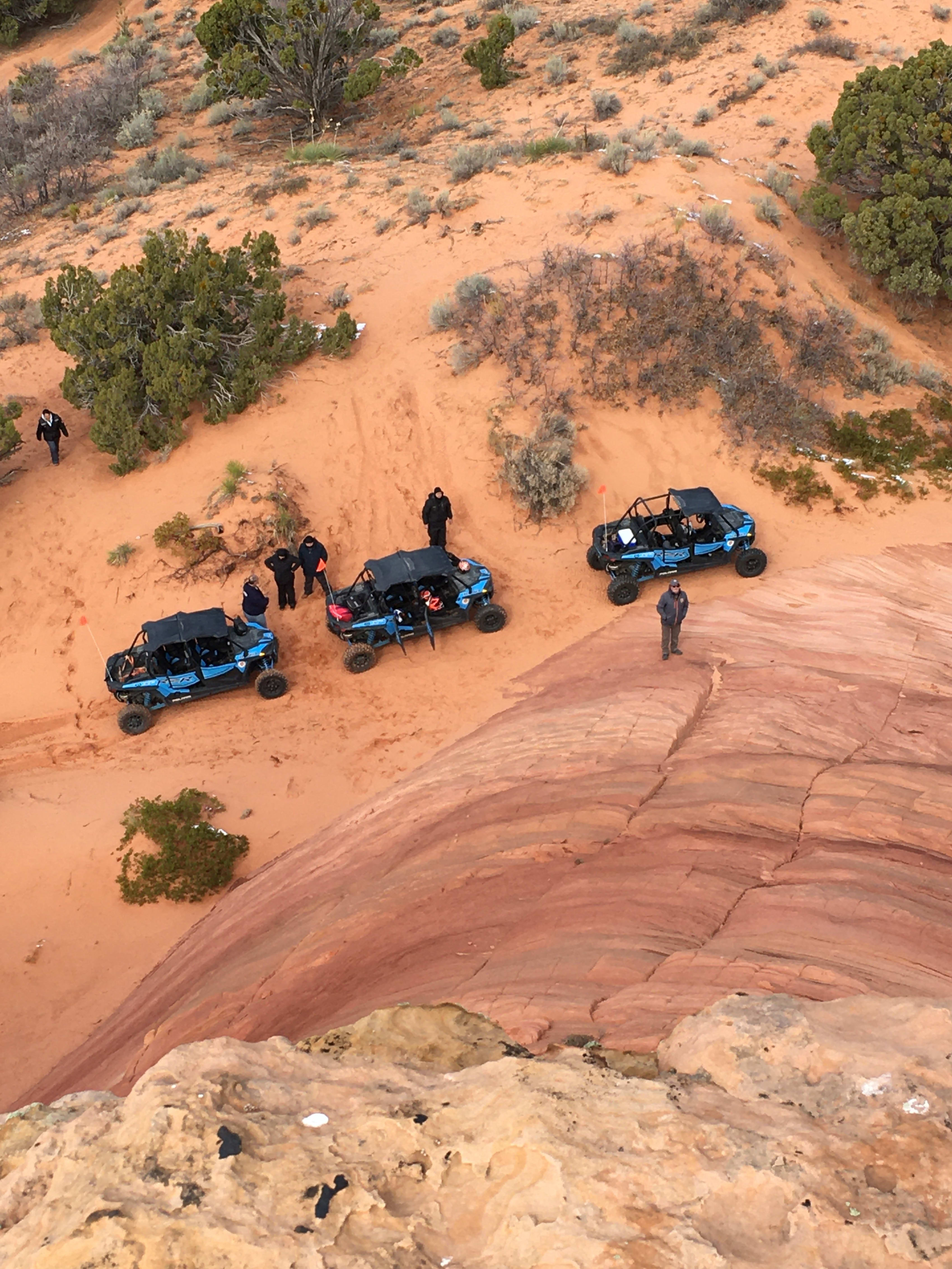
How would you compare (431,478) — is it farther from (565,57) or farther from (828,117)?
(565,57)

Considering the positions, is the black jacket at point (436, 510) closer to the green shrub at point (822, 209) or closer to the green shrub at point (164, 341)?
the green shrub at point (164, 341)

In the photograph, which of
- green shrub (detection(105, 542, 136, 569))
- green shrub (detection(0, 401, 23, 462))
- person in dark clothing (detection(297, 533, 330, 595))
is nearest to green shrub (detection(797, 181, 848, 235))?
person in dark clothing (detection(297, 533, 330, 595))

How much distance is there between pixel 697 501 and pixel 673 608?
2.88 m

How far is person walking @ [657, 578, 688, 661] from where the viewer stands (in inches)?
550

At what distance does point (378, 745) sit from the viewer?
14.2 m

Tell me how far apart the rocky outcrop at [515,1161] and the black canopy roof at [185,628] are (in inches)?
348

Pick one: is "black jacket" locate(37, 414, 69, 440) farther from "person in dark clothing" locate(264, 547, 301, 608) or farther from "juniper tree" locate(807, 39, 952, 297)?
"juniper tree" locate(807, 39, 952, 297)

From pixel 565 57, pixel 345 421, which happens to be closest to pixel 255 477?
pixel 345 421

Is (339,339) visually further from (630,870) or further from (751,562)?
(630,870)

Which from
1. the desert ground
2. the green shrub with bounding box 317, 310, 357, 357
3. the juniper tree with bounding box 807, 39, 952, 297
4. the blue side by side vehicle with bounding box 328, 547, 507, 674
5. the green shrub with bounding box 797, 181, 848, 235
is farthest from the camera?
the green shrub with bounding box 797, 181, 848, 235

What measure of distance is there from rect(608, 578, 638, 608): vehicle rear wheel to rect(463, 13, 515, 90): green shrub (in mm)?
22462

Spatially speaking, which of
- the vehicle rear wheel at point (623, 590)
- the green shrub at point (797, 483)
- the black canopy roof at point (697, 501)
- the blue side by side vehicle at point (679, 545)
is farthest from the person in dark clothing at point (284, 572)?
the green shrub at point (797, 483)

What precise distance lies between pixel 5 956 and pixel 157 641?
465 centimetres

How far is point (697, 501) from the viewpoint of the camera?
16.1 meters
